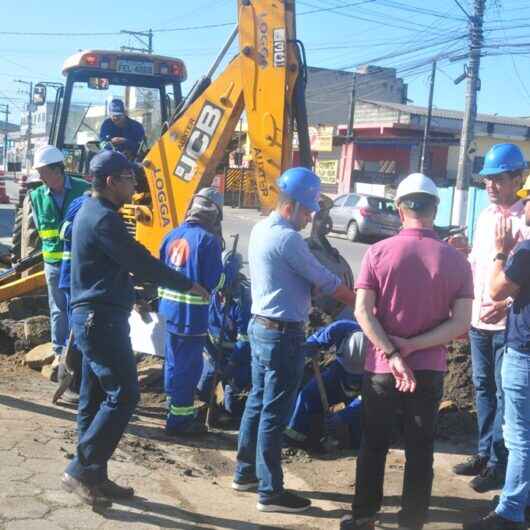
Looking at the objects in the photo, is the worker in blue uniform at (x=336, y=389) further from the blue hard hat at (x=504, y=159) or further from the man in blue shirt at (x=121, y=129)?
the man in blue shirt at (x=121, y=129)

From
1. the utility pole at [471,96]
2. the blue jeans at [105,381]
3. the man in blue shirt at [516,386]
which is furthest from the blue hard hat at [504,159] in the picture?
the utility pole at [471,96]

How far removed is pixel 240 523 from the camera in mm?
4242

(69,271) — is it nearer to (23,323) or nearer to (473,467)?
(23,323)

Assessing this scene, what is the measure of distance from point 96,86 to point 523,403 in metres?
7.39

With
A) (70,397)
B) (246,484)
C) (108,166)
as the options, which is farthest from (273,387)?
(70,397)

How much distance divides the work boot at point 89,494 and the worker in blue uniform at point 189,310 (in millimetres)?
1358

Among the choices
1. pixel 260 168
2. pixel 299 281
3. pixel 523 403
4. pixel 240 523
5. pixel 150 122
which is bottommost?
pixel 240 523

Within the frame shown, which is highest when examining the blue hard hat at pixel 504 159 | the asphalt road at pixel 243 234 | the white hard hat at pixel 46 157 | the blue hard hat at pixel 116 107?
the blue hard hat at pixel 116 107

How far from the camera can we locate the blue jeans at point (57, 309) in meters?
6.73

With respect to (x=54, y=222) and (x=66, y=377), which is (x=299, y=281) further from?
(x=54, y=222)

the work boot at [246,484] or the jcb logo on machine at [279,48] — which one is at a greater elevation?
the jcb logo on machine at [279,48]

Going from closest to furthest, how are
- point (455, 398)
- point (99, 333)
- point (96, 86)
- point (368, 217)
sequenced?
point (99, 333) < point (455, 398) < point (96, 86) < point (368, 217)

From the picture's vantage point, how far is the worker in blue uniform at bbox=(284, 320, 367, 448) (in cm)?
535

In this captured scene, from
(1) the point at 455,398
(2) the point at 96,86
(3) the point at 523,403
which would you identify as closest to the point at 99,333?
(3) the point at 523,403
